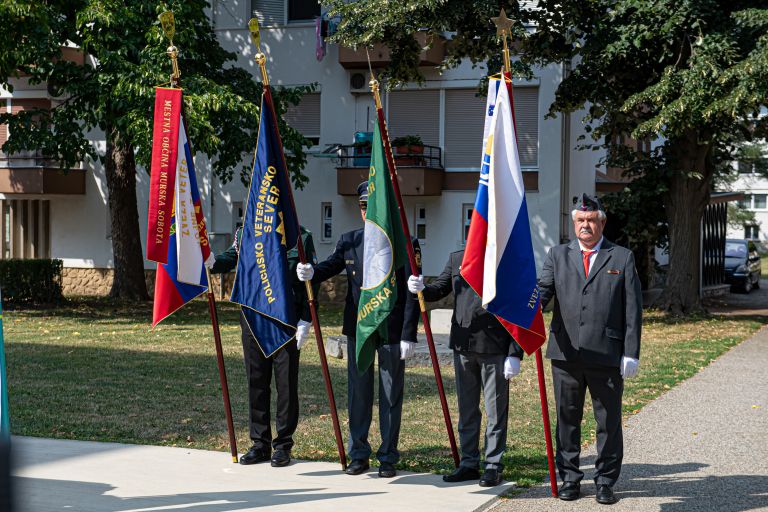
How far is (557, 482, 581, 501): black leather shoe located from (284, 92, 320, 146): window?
21232mm

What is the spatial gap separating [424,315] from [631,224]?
54.8 ft

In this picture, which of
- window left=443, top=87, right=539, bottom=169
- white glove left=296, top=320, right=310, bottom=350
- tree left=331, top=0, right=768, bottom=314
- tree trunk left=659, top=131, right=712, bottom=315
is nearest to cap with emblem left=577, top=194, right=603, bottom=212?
white glove left=296, top=320, right=310, bottom=350

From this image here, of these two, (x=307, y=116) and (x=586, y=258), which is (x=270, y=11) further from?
(x=586, y=258)

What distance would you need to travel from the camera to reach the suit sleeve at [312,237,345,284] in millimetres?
8164

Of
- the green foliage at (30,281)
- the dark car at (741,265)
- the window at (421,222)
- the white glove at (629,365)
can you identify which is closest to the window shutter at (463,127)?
the window at (421,222)

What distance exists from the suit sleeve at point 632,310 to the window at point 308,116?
2100 centimetres

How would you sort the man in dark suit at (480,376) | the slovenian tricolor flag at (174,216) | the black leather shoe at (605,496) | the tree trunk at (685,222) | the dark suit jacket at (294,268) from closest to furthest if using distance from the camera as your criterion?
the black leather shoe at (605,496) < the man in dark suit at (480,376) < the slovenian tricolor flag at (174,216) < the dark suit jacket at (294,268) < the tree trunk at (685,222)

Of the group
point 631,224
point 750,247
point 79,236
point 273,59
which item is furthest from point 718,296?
point 79,236

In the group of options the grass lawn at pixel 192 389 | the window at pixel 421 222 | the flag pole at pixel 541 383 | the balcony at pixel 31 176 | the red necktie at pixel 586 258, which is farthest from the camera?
the balcony at pixel 31 176

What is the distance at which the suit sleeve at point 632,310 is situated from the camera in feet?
23.4

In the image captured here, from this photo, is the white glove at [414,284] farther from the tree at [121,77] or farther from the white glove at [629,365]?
the tree at [121,77]

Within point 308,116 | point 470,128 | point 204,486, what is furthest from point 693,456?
point 308,116

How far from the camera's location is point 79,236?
2978 centimetres

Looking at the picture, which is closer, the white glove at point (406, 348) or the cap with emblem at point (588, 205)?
the cap with emblem at point (588, 205)
